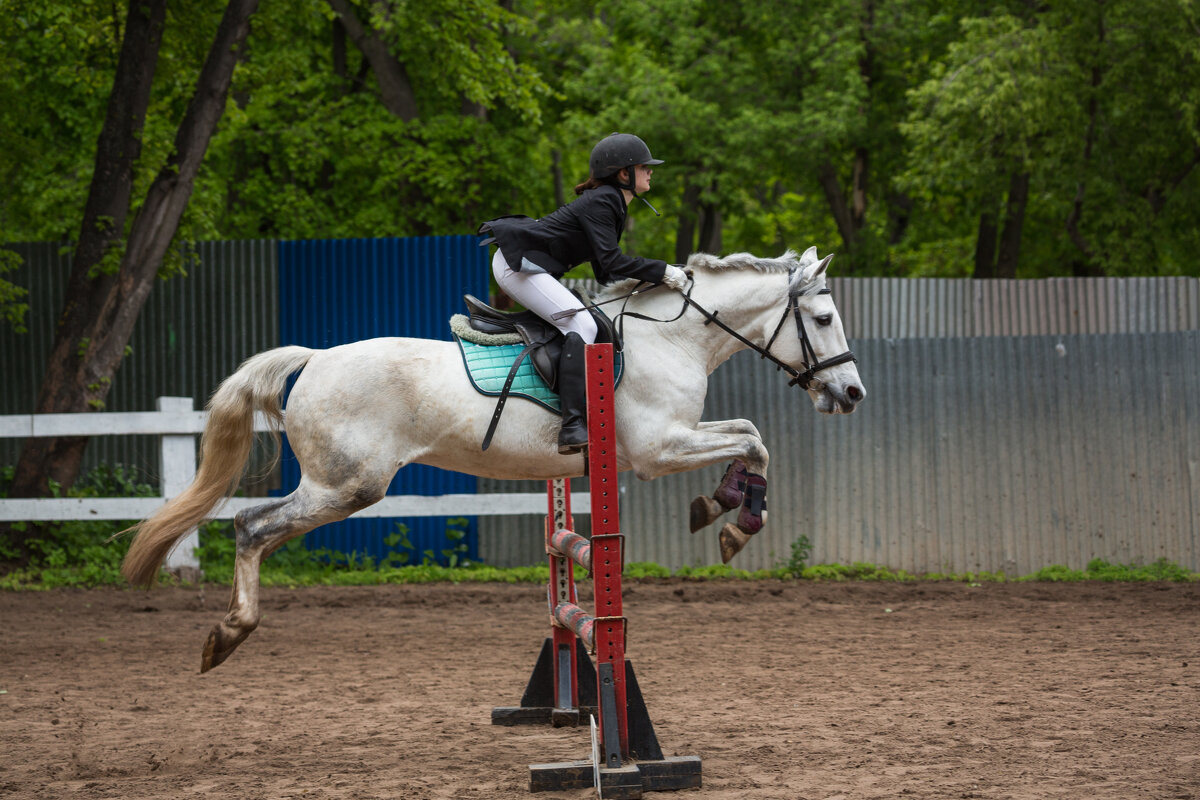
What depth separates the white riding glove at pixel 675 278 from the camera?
17.0 feet

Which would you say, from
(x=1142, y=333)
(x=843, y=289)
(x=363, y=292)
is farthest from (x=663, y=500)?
(x=1142, y=333)

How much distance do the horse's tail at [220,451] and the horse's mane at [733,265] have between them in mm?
1532

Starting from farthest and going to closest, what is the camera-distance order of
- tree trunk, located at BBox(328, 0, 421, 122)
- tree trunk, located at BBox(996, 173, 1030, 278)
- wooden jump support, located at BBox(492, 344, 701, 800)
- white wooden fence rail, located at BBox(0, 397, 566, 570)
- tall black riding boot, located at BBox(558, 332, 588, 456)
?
tree trunk, located at BBox(328, 0, 421, 122), tree trunk, located at BBox(996, 173, 1030, 278), white wooden fence rail, located at BBox(0, 397, 566, 570), tall black riding boot, located at BBox(558, 332, 588, 456), wooden jump support, located at BBox(492, 344, 701, 800)

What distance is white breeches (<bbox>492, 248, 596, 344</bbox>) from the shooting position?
16.3 ft

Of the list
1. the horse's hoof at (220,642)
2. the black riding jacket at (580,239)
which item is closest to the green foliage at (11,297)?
the horse's hoof at (220,642)

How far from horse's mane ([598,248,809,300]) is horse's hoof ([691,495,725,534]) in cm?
110

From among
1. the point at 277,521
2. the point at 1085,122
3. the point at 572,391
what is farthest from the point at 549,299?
the point at 1085,122

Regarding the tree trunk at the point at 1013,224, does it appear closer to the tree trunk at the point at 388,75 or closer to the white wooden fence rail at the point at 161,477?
the tree trunk at the point at 388,75

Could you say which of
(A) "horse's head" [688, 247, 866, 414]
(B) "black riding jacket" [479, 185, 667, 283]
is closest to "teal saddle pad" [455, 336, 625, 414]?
(B) "black riding jacket" [479, 185, 667, 283]

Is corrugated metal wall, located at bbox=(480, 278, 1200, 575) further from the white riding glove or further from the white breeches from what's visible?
the white breeches

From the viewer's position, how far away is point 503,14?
1199 cm

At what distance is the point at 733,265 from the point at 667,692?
2.39 meters

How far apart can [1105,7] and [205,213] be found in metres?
11.3

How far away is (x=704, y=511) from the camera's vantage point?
4945 millimetres
